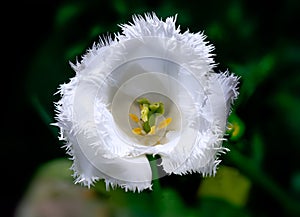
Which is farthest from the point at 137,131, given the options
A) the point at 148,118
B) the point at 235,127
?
the point at 235,127

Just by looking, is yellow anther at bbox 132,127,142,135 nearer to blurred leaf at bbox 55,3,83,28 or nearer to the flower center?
the flower center

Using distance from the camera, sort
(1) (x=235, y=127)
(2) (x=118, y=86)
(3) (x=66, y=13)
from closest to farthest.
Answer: (2) (x=118, y=86), (1) (x=235, y=127), (3) (x=66, y=13)

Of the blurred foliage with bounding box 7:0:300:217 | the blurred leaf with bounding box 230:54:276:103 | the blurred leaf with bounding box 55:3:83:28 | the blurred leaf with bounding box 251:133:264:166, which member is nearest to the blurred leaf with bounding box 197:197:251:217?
the blurred foliage with bounding box 7:0:300:217

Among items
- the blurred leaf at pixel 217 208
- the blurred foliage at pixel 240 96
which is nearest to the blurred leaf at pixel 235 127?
the blurred foliage at pixel 240 96

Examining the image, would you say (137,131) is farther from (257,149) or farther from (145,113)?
(257,149)

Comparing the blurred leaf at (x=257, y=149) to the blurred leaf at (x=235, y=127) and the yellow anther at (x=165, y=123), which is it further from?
the yellow anther at (x=165, y=123)

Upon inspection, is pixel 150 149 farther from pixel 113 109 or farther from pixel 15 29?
pixel 15 29

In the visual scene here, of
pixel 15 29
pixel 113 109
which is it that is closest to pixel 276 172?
pixel 113 109
